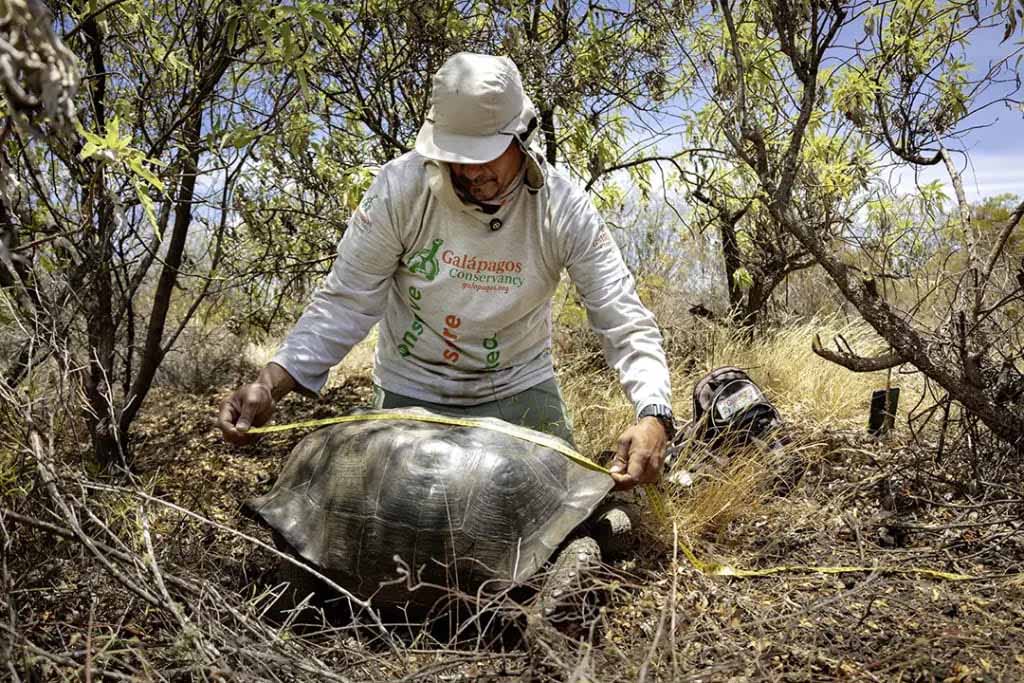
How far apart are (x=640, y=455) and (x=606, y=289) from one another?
734 millimetres

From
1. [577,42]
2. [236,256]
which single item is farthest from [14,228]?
[577,42]

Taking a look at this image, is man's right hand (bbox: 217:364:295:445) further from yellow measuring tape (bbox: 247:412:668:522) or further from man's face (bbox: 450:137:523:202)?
man's face (bbox: 450:137:523:202)

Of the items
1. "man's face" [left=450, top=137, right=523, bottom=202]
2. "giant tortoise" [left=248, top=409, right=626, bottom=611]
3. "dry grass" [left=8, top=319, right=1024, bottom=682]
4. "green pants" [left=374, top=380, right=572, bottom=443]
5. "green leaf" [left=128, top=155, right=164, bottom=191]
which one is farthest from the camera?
"green pants" [left=374, top=380, right=572, bottom=443]

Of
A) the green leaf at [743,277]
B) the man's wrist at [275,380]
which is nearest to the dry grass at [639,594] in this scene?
the man's wrist at [275,380]

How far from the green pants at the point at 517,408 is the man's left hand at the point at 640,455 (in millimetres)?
657

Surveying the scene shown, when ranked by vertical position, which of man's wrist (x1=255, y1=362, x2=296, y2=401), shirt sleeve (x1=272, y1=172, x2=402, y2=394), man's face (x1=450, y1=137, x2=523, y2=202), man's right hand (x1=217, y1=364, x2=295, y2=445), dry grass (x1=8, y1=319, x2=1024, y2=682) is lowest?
dry grass (x1=8, y1=319, x2=1024, y2=682)

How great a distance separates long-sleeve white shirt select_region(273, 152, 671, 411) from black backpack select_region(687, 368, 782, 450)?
907 mm

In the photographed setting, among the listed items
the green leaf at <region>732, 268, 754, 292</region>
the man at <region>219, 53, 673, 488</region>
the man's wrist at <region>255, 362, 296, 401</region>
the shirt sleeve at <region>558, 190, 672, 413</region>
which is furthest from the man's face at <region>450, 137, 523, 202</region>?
the green leaf at <region>732, 268, 754, 292</region>

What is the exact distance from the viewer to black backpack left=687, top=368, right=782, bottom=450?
383 cm

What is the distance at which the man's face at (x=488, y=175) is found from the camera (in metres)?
3.02

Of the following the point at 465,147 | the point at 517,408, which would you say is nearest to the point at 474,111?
the point at 465,147

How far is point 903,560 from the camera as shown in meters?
2.91

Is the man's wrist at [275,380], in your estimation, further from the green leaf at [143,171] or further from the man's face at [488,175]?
the green leaf at [143,171]

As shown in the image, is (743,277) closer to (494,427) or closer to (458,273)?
(458,273)
